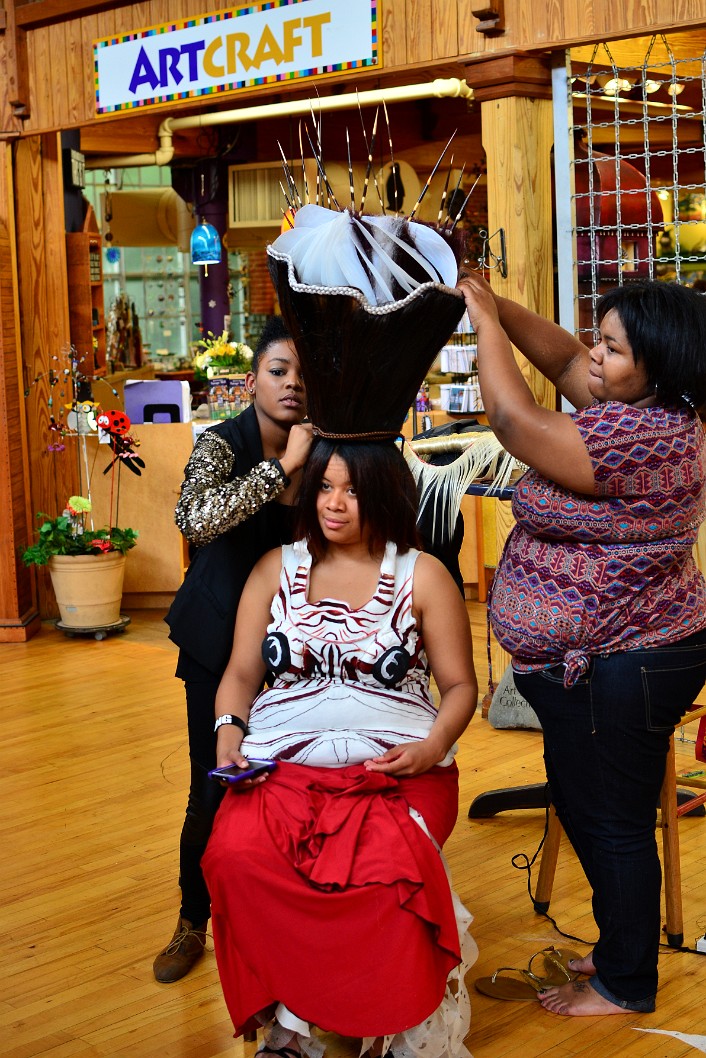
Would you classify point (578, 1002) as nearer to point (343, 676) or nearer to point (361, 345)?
point (343, 676)

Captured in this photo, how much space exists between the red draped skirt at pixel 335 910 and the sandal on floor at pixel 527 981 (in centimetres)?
44

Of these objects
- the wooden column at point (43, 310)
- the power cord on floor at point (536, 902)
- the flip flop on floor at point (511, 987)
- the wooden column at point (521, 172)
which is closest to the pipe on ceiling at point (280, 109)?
the wooden column at point (43, 310)

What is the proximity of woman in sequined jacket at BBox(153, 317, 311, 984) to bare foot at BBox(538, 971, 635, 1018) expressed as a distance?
752 mm

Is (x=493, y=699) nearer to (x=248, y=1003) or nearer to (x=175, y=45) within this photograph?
(x=248, y=1003)

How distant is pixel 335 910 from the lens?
80.5 inches

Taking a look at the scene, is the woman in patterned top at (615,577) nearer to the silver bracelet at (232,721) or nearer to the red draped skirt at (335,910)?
the red draped skirt at (335,910)

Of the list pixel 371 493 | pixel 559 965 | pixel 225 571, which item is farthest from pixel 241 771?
pixel 559 965

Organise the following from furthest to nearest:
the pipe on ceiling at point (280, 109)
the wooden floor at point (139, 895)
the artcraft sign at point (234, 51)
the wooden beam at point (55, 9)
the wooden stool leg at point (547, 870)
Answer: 1. the pipe on ceiling at point (280, 109)
2. the wooden beam at point (55, 9)
3. the artcraft sign at point (234, 51)
4. the wooden stool leg at point (547, 870)
5. the wooden floor at point (139, 895)

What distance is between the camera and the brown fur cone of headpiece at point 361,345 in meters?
1.96

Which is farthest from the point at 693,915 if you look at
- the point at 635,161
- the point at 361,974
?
the point at 635,161

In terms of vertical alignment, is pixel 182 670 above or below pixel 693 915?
above

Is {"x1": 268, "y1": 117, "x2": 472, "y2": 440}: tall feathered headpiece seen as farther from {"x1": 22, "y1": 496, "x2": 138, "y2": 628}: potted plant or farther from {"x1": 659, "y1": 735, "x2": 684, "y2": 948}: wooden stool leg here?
{"x1": 22, "y1": 496, "x2": 138, "y2": 628}: potted plant

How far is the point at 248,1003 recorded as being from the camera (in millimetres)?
2082

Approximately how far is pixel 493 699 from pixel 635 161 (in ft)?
21.2
